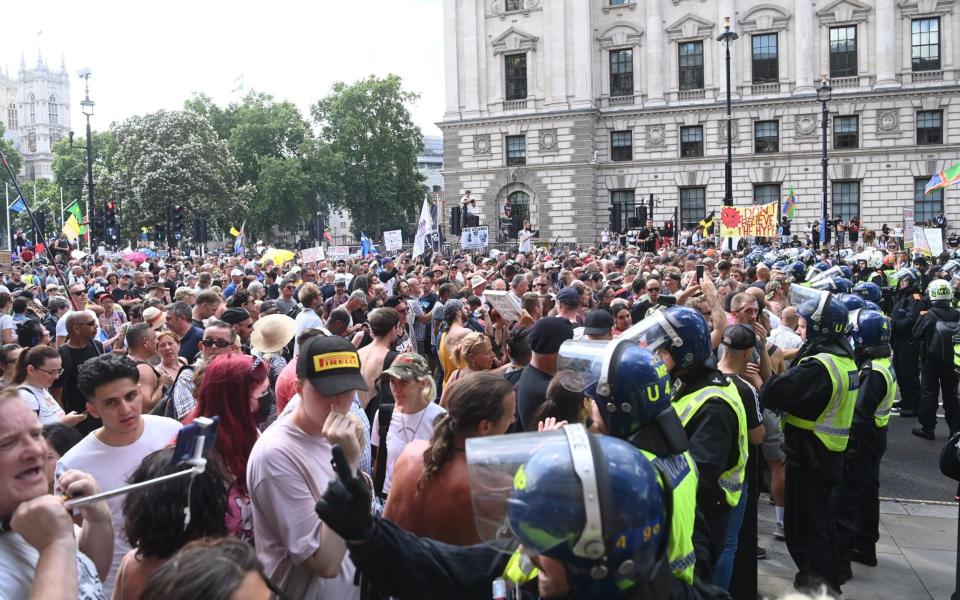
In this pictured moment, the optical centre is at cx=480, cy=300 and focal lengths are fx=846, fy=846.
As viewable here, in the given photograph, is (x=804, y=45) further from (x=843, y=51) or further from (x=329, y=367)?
(x=329, y=367)

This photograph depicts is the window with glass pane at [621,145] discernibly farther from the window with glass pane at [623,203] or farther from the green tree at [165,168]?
the green tree at [165,168]

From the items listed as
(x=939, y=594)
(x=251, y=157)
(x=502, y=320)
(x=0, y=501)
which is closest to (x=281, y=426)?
(x=0, y=501)

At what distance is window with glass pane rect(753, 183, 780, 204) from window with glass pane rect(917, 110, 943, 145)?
7.10m

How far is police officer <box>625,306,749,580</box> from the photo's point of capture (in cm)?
432

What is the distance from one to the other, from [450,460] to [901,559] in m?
5.08

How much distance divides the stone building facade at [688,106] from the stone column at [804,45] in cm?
7

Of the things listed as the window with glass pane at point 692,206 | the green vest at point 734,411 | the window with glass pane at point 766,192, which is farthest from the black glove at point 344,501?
the window with glass pane at point 766,192

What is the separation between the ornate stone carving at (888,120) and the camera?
42.8 m

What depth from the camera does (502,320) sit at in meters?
10.5

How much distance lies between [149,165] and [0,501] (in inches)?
2213

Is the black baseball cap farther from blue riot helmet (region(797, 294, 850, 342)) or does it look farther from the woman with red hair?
blue riot helmet (region(797, 294, 850, 342))

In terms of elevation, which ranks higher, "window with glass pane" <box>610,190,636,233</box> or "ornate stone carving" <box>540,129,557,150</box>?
"ornate stone carving" <box>540,129,557,150</box>

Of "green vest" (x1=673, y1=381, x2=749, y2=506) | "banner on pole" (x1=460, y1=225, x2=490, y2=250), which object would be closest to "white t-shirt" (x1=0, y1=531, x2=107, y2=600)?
"green vest" (x1=673, y1=381, x2=749, y2=506)

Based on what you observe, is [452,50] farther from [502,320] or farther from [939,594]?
[939,594]
